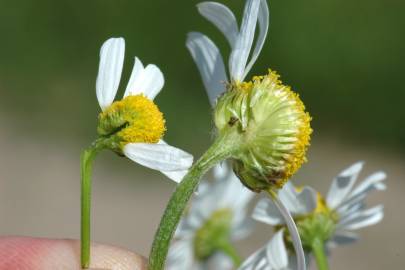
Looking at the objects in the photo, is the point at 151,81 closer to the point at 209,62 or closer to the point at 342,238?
the point at 209,62

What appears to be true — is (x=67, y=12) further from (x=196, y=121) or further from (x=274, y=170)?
(x=274, y=170)

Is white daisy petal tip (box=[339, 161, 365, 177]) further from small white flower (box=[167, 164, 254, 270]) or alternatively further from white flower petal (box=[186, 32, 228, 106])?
small white flower (box=[167, 164, 254, 270])

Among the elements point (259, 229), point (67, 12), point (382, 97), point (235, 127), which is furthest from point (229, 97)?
point (67, 12)

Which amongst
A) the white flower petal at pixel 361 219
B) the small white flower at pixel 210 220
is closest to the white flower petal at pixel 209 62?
the white flower petal at pixel 361 219

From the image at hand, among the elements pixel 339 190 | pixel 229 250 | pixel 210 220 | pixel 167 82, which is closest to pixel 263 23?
pixel 339 190

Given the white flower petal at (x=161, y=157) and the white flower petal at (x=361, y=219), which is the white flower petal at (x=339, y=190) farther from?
the white flower petal at (x=161, y=157)
